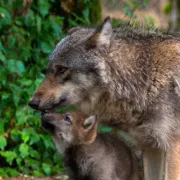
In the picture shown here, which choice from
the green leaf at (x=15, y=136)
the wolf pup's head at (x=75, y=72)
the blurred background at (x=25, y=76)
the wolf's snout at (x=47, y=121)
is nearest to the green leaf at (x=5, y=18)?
the blurred background at (x=25, y=76)

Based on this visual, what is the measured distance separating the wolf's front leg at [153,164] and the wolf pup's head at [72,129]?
73 centimetres

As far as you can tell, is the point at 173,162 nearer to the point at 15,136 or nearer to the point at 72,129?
the point at 72,129

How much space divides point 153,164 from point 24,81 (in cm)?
245

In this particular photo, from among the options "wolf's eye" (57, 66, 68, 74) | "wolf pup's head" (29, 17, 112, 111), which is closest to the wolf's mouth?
"wolf pup's head" (29, 17, 112, 111)

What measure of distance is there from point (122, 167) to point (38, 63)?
335 cm

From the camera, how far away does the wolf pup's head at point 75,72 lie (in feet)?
25.5

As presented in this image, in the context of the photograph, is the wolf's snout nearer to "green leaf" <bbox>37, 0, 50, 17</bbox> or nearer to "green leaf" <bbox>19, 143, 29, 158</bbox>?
"green leaf" <bbox>19, 143, 29, 158</bbox>

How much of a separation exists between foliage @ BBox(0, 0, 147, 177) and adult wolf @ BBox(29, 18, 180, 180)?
171 cm

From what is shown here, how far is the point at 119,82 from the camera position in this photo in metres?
7.98

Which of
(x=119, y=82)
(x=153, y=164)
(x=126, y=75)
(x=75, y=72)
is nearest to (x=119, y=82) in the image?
(x=119, y=82)

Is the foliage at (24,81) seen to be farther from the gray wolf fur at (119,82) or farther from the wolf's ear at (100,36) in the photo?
the wolf's ear at (100,36)

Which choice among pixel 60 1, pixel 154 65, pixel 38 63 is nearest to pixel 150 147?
pixel 154 65

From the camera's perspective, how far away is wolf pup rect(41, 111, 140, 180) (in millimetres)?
7861

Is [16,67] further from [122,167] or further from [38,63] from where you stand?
[122,167]
